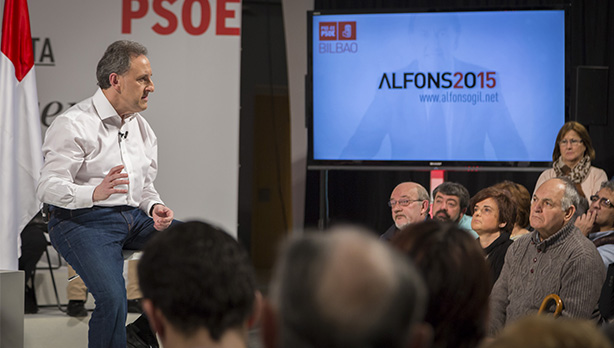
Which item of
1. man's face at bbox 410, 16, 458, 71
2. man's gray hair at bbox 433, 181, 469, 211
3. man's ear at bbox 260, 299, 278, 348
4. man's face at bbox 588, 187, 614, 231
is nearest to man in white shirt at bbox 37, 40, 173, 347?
man's gray hair at bbox 433, 181, 469, 211

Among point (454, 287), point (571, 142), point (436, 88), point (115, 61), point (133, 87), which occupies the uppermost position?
point (436, 88)

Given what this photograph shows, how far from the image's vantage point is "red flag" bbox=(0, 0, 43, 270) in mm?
3391

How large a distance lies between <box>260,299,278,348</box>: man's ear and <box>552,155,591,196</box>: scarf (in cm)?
422

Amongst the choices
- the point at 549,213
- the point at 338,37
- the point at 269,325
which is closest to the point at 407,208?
the point at 549,213

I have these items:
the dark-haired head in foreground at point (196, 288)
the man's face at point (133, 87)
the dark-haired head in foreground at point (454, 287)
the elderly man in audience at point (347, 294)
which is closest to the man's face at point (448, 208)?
the man's face at point (133, 87)

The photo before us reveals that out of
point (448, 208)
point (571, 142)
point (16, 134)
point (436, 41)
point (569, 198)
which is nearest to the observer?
point (569, 198)

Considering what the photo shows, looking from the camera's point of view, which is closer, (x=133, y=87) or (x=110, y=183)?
(x=110, y=183)

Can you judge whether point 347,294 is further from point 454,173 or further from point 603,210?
point 454,173

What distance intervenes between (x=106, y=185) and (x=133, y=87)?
1.58ft

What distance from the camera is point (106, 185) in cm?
280

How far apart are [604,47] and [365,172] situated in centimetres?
249

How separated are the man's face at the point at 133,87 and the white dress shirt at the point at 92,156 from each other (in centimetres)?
6

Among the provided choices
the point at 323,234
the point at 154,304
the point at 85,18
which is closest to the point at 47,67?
the point at 85,18

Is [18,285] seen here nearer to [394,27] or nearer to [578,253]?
[578,253]
